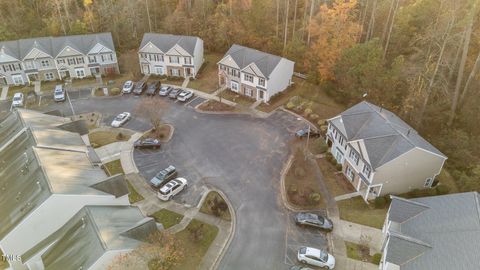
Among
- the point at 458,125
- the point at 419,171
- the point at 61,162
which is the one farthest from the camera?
the point at 458,125

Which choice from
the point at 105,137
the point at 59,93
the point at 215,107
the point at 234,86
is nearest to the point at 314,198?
the point at 215,107

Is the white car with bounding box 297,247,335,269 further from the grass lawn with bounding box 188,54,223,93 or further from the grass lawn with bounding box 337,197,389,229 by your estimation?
the grass lawn with bounding box 188,54,223,93

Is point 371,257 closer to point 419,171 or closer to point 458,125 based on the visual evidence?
point 419,171

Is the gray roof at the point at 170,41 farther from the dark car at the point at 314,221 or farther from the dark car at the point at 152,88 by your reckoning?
the dark car at the point at 314,221

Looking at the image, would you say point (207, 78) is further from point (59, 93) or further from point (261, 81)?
point (59, 93)

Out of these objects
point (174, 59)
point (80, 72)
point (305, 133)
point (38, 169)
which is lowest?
point (305, 133)

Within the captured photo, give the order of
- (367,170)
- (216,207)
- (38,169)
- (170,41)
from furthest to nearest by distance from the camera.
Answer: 1. (170,41)
2. (367,170)
3. (216,207)
4. (38,169)

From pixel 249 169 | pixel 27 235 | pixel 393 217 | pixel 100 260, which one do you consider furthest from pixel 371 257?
pixel 27 235

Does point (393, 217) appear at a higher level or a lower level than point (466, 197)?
lower

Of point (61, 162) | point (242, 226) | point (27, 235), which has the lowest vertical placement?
point (242, 226)
